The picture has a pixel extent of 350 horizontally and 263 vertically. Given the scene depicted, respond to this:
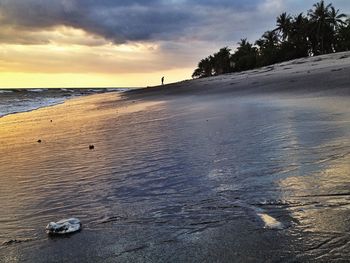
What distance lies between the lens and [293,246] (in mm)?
2607

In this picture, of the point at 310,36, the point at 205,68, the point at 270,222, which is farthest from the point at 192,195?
the point at 205,68

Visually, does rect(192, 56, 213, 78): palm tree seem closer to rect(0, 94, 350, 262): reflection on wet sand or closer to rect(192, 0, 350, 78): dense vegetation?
rect(192, 0, 350, 78): dense vegetation

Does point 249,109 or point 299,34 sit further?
point 299,34

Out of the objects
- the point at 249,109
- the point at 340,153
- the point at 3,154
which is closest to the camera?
the point at 340,153

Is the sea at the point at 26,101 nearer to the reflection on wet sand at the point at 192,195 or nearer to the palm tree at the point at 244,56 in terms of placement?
the reflection on wet sand at the point at 192,195

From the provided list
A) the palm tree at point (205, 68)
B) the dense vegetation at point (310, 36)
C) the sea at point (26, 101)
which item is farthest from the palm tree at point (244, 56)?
the sea at point (26, 101)

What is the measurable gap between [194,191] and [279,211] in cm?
100

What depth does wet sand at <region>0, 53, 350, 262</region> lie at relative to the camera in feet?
9.06

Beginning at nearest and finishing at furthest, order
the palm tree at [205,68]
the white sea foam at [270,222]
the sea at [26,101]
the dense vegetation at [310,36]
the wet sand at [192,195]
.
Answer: the wet sand at [192,195] < the white sea foam at [270,222] < the sea at [26,101] < the dense vegetation at [310,36] < the palm tree at [205,68]

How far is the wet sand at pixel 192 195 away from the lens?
276 centimetres

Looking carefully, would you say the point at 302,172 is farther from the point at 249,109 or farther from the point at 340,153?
the point at 249,109

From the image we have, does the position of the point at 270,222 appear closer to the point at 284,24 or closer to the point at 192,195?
the point at 192,195

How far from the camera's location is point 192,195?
3.88m

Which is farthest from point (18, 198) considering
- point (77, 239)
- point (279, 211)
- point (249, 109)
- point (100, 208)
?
point (249, 109)
